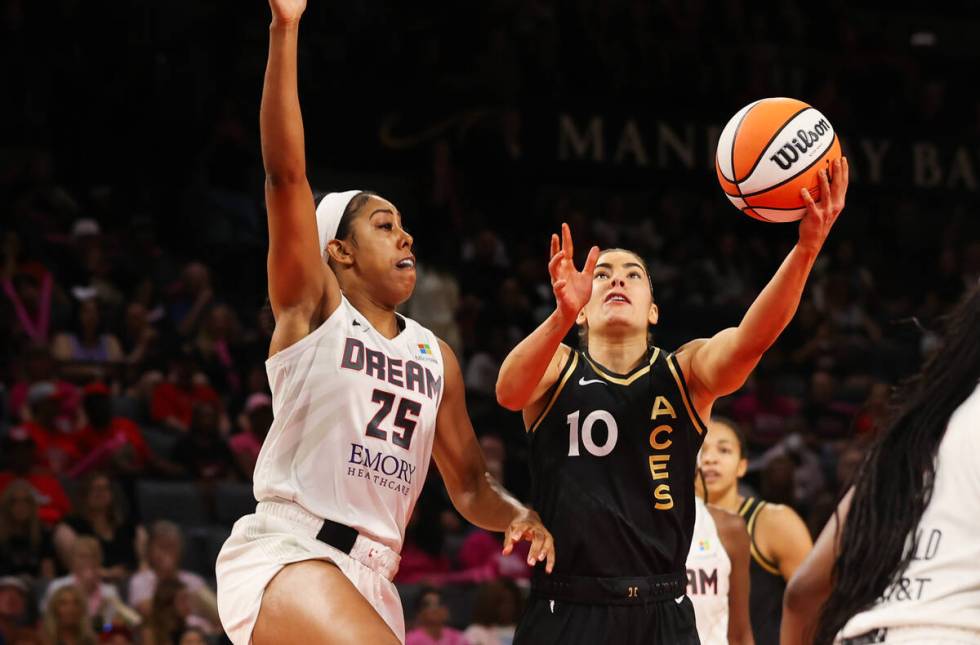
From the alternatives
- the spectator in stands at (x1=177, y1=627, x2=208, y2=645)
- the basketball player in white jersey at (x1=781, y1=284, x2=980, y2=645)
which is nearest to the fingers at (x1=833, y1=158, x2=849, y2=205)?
the basketball player in white jersey at (x1=781, y1=284, x2=980, y2=645)

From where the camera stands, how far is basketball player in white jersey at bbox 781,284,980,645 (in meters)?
2.81

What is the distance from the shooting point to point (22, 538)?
881 cm

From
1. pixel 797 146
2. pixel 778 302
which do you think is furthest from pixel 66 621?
pixel 797 146

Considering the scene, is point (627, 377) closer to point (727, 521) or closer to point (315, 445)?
point (315, 445)

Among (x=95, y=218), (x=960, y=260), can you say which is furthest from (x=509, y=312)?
(x=960, y=260)

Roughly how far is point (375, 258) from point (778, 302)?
132 centimetres

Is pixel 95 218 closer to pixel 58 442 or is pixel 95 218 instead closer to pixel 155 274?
pixel 155 274

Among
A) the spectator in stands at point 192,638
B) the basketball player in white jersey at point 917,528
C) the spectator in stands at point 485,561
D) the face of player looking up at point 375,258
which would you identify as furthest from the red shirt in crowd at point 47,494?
the basketball player in white jersey at point 917,528

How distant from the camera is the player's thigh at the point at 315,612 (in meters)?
4.00

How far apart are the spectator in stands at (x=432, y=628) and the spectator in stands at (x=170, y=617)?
1.22 metres

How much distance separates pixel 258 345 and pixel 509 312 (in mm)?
2511

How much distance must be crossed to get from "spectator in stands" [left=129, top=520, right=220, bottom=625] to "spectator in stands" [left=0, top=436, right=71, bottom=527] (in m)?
0.74

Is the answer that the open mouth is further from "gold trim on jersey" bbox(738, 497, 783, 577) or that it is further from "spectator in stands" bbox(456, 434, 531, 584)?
"spectator in stands" bbox(456, 434, 531, 584)

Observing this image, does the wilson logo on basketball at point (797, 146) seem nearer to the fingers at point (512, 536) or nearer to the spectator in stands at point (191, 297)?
the fingers at point (512, 536)
